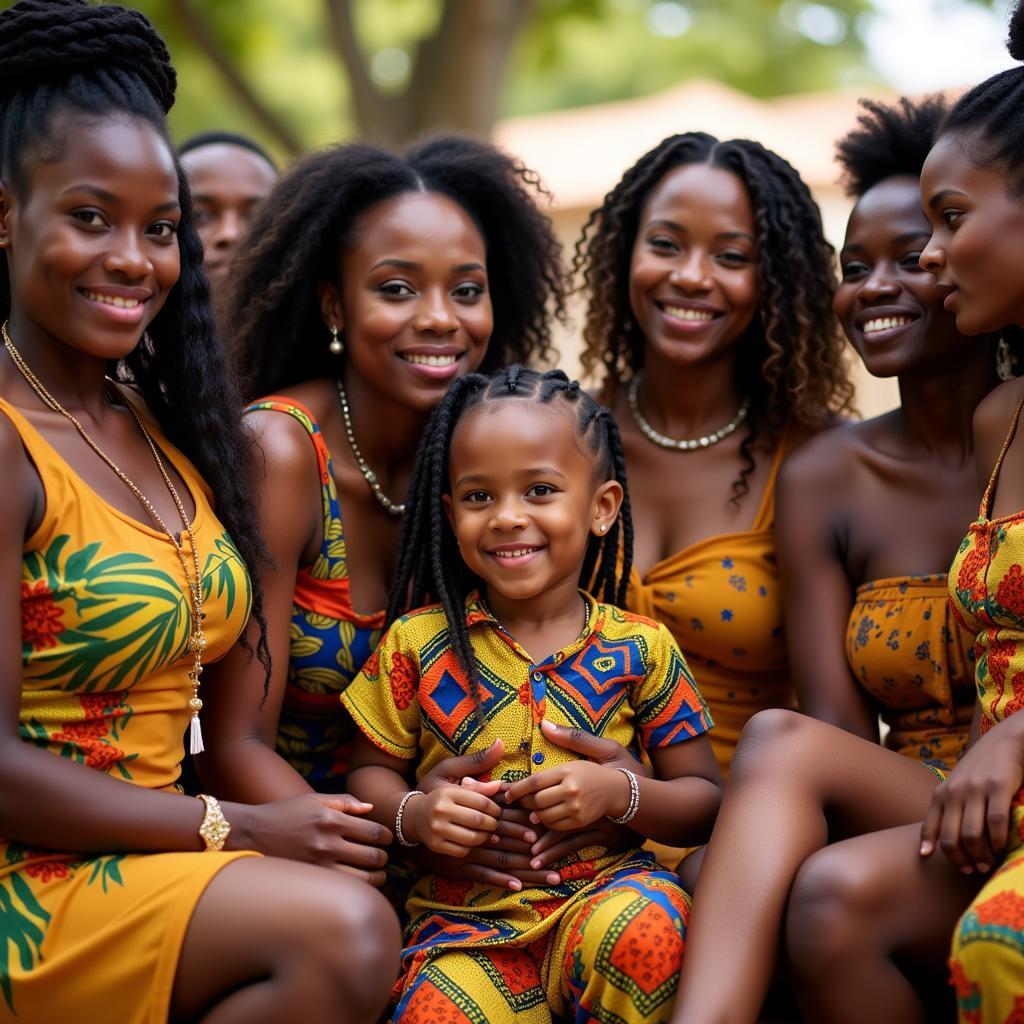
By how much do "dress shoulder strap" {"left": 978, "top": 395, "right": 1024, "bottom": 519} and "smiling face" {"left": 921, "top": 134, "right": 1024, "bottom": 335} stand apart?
193 millimetres

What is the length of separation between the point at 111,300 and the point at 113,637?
644 mm

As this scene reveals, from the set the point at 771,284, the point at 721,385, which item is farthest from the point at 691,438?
the point at 771,284

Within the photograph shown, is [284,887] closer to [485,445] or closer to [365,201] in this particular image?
[485,445]

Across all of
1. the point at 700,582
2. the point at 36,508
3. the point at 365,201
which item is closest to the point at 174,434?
the point at 36,508

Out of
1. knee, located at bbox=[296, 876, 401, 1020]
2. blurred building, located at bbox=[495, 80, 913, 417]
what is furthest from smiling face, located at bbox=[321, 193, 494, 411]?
blurred building, located at bbox=[495, 80, 913, 417]

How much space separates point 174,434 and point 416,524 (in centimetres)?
60

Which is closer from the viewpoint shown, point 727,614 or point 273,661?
point 273,661

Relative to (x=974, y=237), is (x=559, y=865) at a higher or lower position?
lower

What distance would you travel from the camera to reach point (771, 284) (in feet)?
13.1

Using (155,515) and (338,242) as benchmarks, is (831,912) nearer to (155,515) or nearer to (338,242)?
(155,515)

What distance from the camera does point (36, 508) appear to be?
261cm

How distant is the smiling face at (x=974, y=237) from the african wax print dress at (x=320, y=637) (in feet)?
4.78

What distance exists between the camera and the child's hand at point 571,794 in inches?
113

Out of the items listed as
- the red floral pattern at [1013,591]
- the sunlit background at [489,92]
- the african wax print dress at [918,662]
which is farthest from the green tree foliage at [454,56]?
the red floral pattern at [1013,591]
